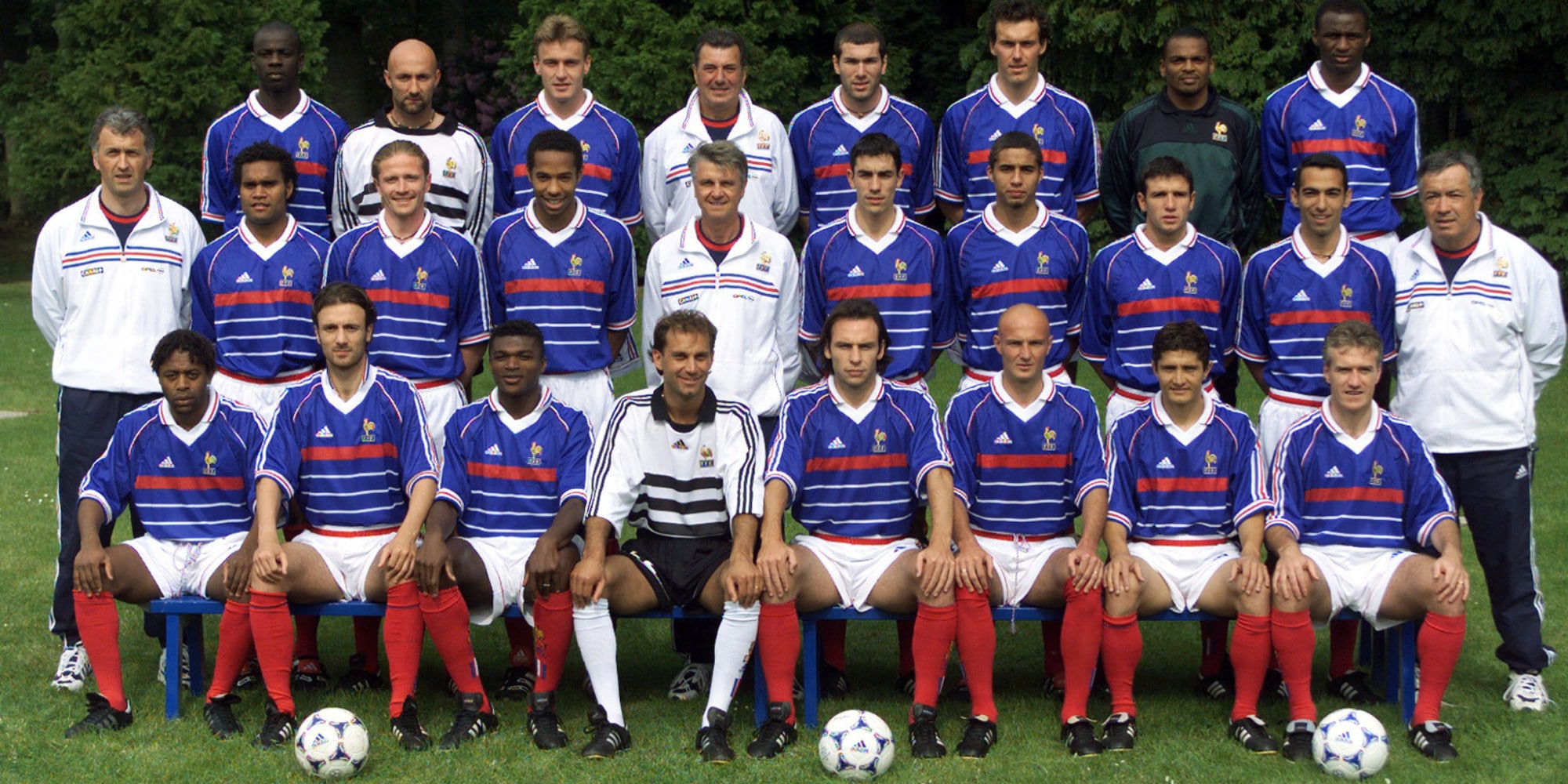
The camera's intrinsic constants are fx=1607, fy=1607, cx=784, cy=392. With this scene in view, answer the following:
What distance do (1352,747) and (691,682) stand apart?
2.41 m

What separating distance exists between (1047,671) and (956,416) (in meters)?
1.10

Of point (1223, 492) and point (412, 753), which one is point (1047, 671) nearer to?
point (1223, 492)

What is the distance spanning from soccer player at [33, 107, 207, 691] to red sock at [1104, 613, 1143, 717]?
3.64 m

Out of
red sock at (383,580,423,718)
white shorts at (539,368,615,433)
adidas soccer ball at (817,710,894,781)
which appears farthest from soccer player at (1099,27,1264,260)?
red sock at (383,580,423,718)

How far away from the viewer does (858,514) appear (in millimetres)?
5805

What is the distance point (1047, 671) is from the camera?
6.19 m

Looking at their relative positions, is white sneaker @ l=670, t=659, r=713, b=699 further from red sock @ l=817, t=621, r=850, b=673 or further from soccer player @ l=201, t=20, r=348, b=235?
soccer player @ l=201, t=20, r=348, b=235

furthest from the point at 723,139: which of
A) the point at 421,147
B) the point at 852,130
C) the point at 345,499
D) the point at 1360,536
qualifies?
the point at 1360,536

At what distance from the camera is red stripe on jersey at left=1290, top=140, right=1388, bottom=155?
6.53 meters

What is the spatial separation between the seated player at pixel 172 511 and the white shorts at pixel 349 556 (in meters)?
0.25

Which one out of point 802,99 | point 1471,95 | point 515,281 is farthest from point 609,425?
point 802,99

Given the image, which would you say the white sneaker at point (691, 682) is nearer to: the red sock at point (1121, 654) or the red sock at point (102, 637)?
the red sock at point (1121, 654)

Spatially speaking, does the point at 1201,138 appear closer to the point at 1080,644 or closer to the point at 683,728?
the point at 1080,644

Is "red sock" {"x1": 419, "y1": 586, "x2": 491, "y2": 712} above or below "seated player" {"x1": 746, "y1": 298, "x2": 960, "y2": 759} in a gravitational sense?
below
